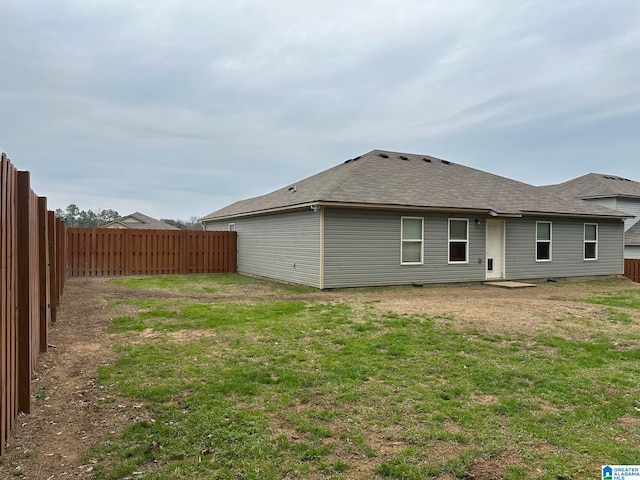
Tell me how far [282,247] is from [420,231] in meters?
4.79

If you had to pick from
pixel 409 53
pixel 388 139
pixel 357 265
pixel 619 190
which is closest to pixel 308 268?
pixel 357 265

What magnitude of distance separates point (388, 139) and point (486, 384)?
2300 cm

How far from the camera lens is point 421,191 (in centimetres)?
1470

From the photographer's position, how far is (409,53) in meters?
15.6

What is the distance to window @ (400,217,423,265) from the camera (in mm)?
13742

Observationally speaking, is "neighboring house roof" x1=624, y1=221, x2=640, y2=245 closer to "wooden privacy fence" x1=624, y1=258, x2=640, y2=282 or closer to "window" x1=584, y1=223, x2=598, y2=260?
"wooden privacy fence" x1=624, y1=258, x2=640, y2=282

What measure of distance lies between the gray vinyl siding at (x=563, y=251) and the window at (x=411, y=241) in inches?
148

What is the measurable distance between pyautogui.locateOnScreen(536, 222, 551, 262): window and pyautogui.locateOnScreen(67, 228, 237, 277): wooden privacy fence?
41.3 ft

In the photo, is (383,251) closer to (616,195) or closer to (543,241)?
(543,241)

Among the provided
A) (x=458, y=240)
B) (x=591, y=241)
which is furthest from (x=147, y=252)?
(x=591, y=241)

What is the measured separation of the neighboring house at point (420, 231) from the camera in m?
12.9

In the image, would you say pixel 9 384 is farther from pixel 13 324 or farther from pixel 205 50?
pixel 205 50

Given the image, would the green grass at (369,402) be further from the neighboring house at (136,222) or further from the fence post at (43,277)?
the neighboring house at (136,222)

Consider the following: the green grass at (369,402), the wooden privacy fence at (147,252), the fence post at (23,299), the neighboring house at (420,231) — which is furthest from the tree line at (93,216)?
the fence post at (23,299)
